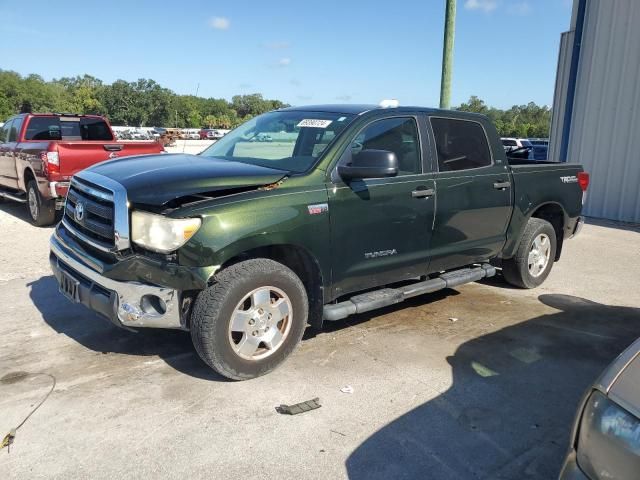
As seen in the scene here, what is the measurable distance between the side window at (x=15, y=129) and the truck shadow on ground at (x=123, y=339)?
6.31 meters

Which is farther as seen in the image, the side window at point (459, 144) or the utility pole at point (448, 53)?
the utility pole at point (448, 53)

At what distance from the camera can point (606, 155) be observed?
11.1 meters

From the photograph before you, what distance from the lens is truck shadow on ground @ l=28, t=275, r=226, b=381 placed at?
157 inches

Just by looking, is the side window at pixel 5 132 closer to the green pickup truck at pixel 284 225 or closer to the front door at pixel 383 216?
the green pickup truck at pixel 284 225

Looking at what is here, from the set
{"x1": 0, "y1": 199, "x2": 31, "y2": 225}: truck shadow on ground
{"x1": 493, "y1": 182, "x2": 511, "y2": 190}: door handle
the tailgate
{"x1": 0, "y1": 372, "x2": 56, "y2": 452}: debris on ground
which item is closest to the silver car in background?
{"x1": 0, "y1": 372, "x2": 56, "y2": 452}: debris on ground

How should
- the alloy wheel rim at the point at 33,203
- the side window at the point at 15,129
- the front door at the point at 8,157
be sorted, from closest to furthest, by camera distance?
the alloy wheel rim at the point at 33,203 → the front door at the point at 8,157 → the side window at the point at 15,129

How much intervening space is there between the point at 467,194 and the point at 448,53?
20.5 ft

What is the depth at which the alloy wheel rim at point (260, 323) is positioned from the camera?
141 inches

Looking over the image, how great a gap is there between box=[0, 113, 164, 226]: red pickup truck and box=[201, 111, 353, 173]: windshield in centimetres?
445

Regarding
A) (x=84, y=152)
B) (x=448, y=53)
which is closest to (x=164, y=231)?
(x=84, y=152)

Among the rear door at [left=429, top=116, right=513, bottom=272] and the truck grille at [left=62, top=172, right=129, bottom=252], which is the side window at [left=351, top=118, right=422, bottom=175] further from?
the truck grille at [left=62, top=172, right=129, bottom=252]

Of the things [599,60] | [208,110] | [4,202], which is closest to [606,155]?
[599,60]

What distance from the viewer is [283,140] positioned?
4.58 metres

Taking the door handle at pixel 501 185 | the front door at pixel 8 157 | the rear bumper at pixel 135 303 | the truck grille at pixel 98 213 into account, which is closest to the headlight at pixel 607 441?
the rear bumper at pixel 135 303
